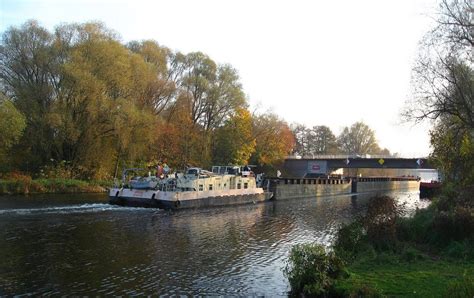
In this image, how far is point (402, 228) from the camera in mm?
18781

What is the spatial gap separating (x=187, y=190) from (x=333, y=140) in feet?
297

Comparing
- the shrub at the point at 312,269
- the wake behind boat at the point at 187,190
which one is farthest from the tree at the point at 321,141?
the shrub at the point at 312,269

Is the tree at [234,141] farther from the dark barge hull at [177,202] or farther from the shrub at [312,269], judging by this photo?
the shrub at [312,269]

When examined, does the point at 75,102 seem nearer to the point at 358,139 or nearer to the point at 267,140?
the point at 267,140

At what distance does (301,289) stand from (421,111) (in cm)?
1573

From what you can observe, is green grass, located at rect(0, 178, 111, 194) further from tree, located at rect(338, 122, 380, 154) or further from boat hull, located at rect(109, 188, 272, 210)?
tree, located at rect(338, 122, 380, 154)

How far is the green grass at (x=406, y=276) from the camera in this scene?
11523 mm

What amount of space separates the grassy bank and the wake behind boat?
20.9m

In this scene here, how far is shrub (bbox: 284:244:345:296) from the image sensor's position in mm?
12953

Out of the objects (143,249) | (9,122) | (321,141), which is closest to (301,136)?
(321,141)

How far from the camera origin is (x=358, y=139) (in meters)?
134

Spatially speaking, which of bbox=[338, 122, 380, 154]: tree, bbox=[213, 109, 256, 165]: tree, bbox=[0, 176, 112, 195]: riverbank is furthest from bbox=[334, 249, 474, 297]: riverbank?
bbox=[338, 122, 380, 154]: tree

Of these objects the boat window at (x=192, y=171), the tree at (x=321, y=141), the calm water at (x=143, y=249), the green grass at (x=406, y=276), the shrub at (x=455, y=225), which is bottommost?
the calm water at (x=143, y=249)

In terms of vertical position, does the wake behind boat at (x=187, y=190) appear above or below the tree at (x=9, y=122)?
below
